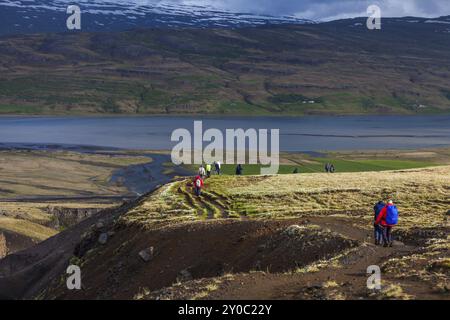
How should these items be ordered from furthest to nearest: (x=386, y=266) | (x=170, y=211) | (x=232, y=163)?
(x=232, y=163) → (x=170, y=211) → (x=386, y=266)

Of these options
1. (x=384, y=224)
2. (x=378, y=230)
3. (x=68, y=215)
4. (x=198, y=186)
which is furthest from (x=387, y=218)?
(x=68, y=215)

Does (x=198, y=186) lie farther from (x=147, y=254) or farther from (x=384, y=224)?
(x=384, y=224)

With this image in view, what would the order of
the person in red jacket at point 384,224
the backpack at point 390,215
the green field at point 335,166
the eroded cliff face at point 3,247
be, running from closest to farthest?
1. the backpack at point 390,215
2. the person in red jacket at point 384,224
3. the eroded cliff face at point 3,247
4. the green field at point 335,166

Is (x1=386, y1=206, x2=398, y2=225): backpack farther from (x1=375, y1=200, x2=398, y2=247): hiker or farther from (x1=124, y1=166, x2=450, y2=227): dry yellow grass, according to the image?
(x1=124, y1=166, x2=450, y2=227): dry yellow grass

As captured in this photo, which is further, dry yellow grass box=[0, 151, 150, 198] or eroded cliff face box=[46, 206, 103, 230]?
dry yellow grass box=[0, 151, 150, 198]

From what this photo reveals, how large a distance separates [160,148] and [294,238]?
462ft

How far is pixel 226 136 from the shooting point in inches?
7864

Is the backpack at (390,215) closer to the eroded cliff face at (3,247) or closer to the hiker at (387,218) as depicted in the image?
the hiker at (387,218)

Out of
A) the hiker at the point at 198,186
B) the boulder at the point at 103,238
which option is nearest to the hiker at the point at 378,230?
the boulder at the point at 103,238

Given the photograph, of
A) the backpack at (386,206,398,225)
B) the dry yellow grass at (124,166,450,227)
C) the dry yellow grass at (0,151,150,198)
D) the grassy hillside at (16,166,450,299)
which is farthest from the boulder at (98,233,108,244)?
the dry yellow grass at (0,151,150,198)

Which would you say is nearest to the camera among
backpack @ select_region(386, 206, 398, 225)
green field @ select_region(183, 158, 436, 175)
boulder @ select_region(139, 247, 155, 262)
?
backpack @ select_region(386, 206, 398, 225)
